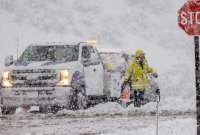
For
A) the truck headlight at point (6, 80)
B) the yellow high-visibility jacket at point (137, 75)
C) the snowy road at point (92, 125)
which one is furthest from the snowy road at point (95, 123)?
the yellow high-visibility jacket at point (137, 75)

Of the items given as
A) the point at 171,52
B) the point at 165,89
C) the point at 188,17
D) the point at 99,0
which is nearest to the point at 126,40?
the point at 171,52

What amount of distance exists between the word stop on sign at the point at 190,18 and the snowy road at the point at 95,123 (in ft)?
8.65

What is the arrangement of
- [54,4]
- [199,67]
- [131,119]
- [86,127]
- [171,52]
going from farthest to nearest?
[54,4] < [171,52] < [131,119] < [86,127] < [199,67]

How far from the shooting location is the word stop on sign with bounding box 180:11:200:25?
1136 cm

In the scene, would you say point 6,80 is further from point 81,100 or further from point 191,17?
point 191,17

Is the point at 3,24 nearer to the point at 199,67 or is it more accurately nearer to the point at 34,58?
the point at 34,58

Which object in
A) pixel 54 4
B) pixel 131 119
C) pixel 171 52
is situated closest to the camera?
pixel 131 119

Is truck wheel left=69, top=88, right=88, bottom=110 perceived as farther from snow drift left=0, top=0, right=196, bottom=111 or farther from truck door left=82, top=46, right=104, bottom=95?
snow drift left=0, top=0, right=196, bottom=111

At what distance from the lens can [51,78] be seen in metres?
19.3

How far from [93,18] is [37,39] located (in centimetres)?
701

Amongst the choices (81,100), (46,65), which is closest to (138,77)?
(81,100)

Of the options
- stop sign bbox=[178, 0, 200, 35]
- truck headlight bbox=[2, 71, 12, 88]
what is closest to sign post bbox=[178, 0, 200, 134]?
stop sign bbox=[178, 0, 200, 35]

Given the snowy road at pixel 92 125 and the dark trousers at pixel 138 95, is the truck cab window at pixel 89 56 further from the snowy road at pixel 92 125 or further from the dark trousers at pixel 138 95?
the snowy road at pixel 92 125

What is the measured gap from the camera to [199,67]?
1134 cm
